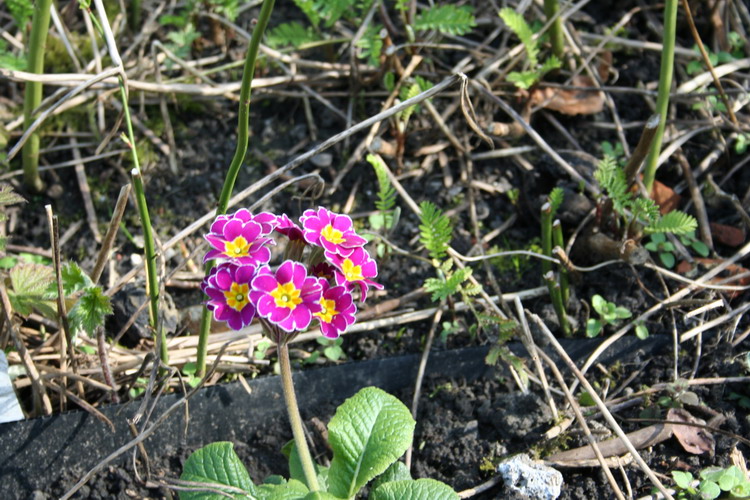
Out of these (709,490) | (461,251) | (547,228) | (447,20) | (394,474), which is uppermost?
(447,20)

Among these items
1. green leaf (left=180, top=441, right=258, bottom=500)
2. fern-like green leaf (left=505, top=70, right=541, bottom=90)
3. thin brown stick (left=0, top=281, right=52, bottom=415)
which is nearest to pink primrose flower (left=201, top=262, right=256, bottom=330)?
green leaf (left=180, top=441, right=258, bottom=500)

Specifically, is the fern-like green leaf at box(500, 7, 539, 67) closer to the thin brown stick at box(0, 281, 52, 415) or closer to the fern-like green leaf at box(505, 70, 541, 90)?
the fern-like green leaf at box(505, 70, 541, 90)

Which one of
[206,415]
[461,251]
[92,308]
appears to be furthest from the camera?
[461,251]

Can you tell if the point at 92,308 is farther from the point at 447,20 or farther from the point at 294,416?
the point at 447,20

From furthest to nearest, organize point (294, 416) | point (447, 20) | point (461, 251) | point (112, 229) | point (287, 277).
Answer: point (447, 20) < point (461, 251) < point (112, 229) < point (294, 416) < point (287, 277)

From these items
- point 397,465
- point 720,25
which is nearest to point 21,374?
point 397,465

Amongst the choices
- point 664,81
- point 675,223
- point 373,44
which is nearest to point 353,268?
point 675,223
